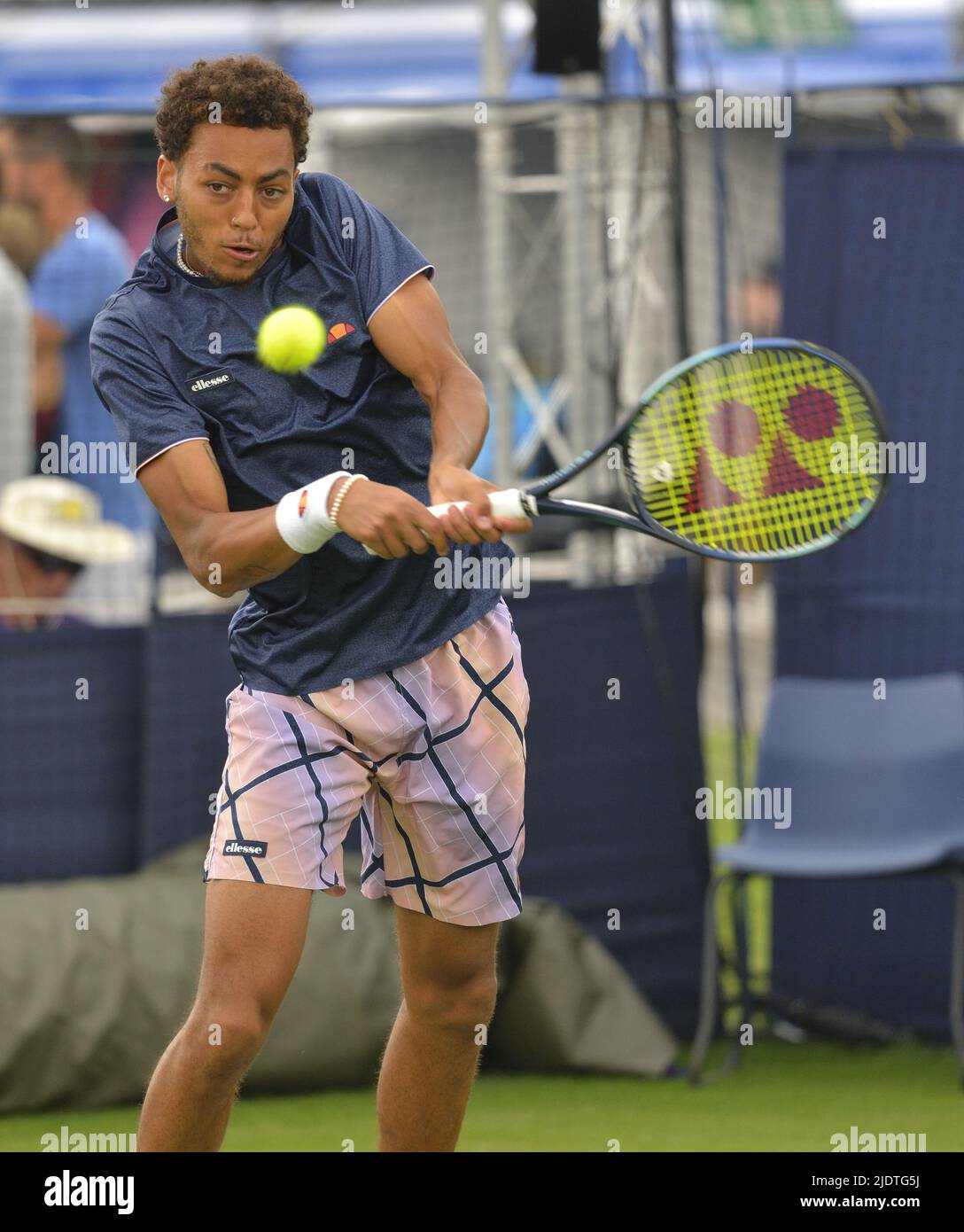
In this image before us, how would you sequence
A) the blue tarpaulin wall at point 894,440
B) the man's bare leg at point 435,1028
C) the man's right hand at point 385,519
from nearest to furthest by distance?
the man's right hand at point 385,519
the man's bare leg at point 435,1028
the blue tarpaulin wall at point 894,440

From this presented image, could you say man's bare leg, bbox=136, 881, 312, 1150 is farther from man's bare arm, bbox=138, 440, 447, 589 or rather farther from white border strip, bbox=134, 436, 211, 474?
white border strip, bbox=134, 436, 211, 474

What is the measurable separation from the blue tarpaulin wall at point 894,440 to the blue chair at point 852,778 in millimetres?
104

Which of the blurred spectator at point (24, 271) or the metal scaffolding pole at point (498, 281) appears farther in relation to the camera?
the metal scaffolding pole at point (498, 281)

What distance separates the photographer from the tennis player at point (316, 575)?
9.94 ft

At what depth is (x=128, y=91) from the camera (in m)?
11.0

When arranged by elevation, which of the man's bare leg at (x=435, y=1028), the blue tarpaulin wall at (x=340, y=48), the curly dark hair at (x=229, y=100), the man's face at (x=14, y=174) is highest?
the blue tarpaulin wall at (x=340, y=48)

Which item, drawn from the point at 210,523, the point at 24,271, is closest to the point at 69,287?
the point at 24,271

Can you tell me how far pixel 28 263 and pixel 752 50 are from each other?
18.1 feet

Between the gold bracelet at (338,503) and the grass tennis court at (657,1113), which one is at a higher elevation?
the gold bracelet at (338,503)

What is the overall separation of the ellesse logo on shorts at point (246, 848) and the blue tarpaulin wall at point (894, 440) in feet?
8.76

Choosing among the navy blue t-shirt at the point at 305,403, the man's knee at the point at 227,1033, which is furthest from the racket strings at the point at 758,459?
the man's knee at the point at 227,1033

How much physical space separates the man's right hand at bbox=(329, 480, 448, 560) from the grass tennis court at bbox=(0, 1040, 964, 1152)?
6.41 ft

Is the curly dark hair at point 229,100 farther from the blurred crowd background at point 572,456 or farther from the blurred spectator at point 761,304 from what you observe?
the blurred spectator at point 761,304

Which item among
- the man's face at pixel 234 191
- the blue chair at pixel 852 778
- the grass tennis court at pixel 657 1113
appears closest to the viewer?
the man's face at pixel 234 191
